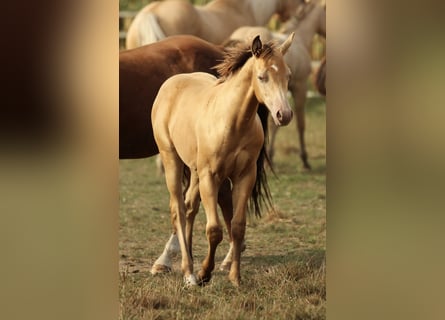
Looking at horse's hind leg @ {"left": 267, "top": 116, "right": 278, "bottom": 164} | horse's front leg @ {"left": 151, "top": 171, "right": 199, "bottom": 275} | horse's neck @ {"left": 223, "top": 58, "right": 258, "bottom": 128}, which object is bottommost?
horse's front leg @ {"left": 151, "top": 171, "right": 199, "bottom": 275}

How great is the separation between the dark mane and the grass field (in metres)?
0.62

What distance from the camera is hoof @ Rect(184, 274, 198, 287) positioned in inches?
193

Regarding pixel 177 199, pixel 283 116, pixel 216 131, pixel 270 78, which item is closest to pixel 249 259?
pixel 177 199

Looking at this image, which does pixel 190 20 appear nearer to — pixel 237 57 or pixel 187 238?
pixel 237 57

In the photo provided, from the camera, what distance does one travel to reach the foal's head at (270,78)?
182 inches

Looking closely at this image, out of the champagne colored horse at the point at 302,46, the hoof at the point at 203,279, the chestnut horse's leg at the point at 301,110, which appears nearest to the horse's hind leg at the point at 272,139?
the champagne colored horse at the point at 302,46

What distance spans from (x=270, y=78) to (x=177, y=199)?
776mm

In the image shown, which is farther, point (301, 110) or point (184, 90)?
point (301, 110)

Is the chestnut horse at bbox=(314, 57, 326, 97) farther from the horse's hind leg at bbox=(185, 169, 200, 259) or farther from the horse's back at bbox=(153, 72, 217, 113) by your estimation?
the horse's hind leg at bbox=(185, 169, 200, 259)

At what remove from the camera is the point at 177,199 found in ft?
16.3

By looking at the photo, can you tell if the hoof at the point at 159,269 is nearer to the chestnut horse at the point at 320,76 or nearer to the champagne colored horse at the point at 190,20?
the champagne colored horse at the point at 190,20

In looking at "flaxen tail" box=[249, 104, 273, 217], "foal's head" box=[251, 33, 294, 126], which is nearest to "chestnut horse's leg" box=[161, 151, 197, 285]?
"flaxen tail" box=[249, 104, 273, 217]
